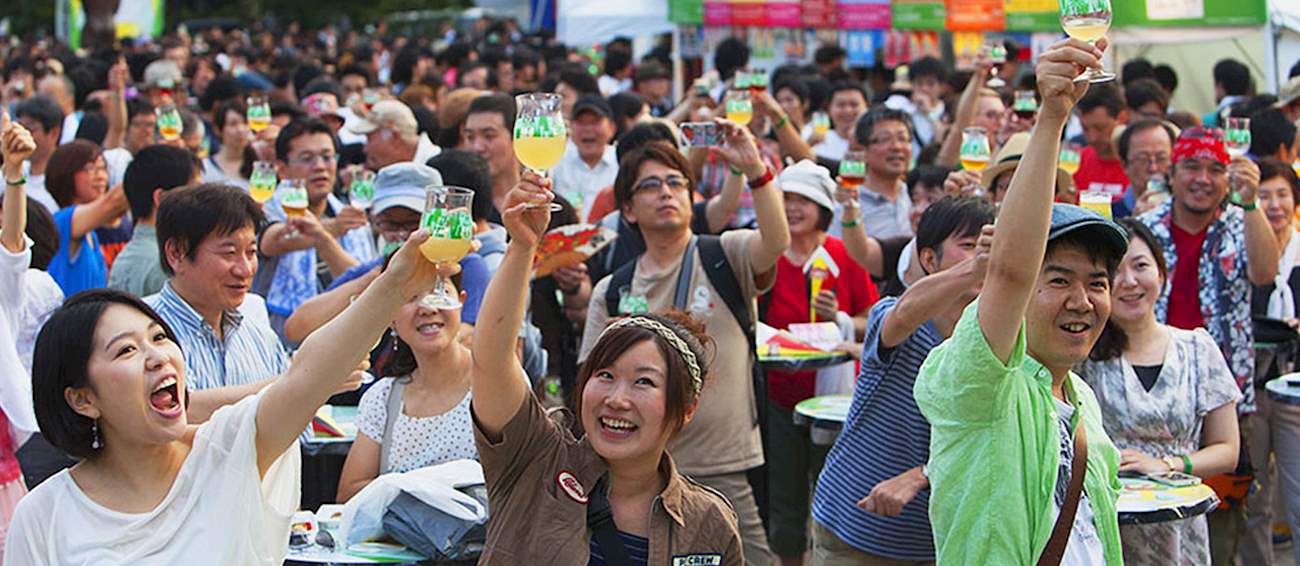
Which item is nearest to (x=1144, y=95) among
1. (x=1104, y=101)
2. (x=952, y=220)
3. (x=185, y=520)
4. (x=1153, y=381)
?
(x=1104, y=101)

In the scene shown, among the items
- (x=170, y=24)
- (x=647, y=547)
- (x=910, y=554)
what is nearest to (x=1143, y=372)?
(x=910, y=554)

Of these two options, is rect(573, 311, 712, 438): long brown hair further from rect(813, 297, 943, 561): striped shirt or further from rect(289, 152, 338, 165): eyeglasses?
rect(289, 152, 338, 165): eyeglasses

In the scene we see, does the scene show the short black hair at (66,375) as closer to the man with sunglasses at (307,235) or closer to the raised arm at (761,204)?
the raised arm at (761,204)

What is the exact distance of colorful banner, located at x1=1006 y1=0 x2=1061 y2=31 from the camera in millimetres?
13992

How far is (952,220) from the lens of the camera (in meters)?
4.56

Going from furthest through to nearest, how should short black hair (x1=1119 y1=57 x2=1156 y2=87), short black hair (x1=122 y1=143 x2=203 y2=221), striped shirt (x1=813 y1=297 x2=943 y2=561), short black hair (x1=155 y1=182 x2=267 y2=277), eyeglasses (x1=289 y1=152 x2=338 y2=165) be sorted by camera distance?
short black hair (x1=1119 y1=57 x2=1156 y2=87), eyeglasses (x1=289 y1=152 x2=338 y2=165), short black hair (x1=122 y1=143 x2=203 y2=221), short black hair (x1=155 y1=182 x2=267 y2=277), striped shirt (x1=813 y1=297 x2=943 y2=561)

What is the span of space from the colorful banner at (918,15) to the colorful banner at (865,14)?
285mm

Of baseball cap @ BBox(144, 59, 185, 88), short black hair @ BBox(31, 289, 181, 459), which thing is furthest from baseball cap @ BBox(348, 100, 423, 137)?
short black hair @ BBox(31, 289, 181, 459)

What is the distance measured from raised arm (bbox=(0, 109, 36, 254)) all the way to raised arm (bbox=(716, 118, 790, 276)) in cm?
242

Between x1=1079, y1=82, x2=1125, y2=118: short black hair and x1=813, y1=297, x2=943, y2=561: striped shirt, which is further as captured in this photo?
x1=1079, y1=82, x2=1125, y2=118: short black hair

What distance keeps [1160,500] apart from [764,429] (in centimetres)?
200

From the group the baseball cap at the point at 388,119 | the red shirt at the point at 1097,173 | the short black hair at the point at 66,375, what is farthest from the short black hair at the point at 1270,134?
the short black hair at the point at 66,375

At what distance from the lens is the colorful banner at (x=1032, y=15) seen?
13992 mm

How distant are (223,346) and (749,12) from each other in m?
10.6
